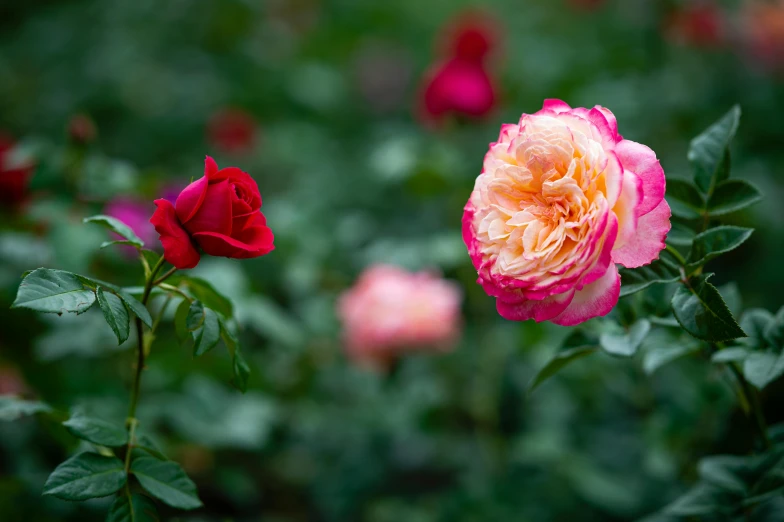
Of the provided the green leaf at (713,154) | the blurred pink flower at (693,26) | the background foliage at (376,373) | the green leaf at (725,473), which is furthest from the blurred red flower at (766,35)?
the green leaf at (725,473)

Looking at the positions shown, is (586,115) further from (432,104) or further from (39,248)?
(39,248)

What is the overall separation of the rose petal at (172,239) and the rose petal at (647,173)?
1.38 ft

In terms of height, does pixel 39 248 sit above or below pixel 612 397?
above

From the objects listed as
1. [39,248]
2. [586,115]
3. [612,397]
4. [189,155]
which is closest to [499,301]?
[586,115]

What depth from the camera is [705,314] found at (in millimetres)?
579

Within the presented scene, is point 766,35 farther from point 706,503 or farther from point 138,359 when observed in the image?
point 138,359

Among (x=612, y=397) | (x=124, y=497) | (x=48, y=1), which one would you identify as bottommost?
(x=612, y=397)

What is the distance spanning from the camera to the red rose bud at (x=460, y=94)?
1.48 m

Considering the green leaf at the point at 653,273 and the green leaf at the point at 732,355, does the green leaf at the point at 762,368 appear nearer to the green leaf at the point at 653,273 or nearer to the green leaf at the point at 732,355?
the green leaf at the point at 732,355

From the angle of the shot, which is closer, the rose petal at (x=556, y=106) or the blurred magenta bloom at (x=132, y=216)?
the rose petal at (x=556, y=106)

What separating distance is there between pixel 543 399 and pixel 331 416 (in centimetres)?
50

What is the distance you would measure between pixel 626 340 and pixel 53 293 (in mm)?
561

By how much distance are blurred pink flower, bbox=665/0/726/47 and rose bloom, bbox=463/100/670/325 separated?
6.29 ft

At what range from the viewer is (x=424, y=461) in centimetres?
149
